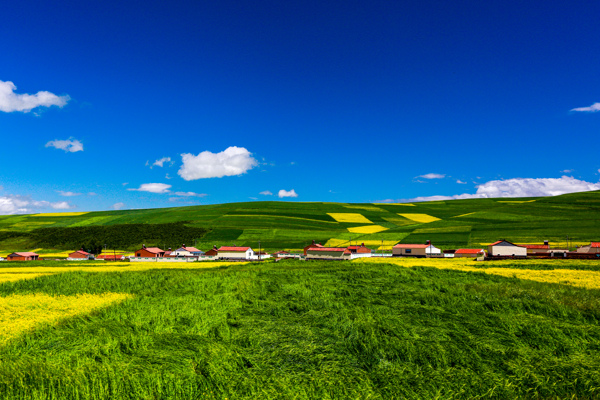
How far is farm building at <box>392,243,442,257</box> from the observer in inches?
3012

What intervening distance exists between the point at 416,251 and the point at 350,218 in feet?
232

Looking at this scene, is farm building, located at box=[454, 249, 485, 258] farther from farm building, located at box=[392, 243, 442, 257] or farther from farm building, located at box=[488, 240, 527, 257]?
farm building, located at box=[392, 243, 442, 257]

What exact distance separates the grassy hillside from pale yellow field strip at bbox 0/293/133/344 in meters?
71.9

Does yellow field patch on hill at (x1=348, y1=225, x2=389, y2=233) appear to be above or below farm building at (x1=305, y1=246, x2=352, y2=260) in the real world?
above

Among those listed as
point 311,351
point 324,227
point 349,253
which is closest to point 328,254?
point 349,253

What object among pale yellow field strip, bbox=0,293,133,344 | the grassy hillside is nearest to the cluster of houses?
the grassy hillside

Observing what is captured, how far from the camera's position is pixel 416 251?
77.7 metres

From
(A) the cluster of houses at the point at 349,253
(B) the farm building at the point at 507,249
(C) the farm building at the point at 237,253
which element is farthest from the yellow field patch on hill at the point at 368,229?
(C) the farm building at the point at 237,253

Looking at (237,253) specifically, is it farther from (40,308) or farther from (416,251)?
(40,308)

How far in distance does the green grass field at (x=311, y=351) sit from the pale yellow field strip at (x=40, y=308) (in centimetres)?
94

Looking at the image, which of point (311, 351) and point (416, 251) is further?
point (416, 251)

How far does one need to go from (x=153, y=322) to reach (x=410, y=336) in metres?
9.91

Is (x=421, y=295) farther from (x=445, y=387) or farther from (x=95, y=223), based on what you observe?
(x=95, y=223)

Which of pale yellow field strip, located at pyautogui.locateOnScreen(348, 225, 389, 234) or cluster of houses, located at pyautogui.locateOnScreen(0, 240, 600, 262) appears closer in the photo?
cluster of houses, located at pyautogui.locateOnScreen(0, 240, 600, 262)
